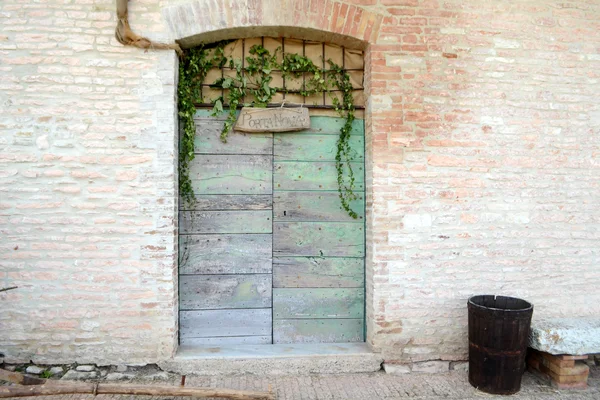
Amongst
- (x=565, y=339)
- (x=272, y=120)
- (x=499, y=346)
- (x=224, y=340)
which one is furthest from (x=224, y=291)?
(x=565, y=339)

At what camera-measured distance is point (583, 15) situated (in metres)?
4.15

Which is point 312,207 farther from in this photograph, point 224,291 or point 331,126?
point 224,291

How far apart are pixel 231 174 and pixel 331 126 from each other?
1.05 metres

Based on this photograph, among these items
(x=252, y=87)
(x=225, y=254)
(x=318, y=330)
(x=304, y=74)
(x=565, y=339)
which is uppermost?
(x=304, y=74)

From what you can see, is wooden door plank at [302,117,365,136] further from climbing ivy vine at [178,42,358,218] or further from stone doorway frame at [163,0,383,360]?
stone doorway frame at [163,0,383,360]

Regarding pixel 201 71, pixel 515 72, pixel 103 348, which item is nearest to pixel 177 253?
pixel 103 348

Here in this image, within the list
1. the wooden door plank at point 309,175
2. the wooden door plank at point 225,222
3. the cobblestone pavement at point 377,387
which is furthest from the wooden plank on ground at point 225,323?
the wooden door plank at point 309,175

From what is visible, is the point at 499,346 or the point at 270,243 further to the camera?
the point at 270,243

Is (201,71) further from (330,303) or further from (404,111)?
(330,303)

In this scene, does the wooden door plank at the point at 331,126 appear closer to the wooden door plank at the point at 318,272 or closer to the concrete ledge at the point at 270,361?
the wooden door plank at the point at 318,272

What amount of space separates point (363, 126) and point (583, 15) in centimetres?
229

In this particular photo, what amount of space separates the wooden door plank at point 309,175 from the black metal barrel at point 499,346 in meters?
1.57

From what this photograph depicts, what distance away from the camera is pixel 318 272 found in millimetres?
4199

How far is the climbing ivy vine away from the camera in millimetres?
4008
